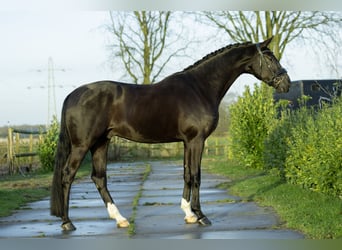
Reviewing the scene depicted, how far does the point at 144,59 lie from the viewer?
2600 centimetres

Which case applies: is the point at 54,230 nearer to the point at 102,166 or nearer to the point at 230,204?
the point at 102,166

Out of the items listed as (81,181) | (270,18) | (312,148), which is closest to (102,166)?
(312,148)

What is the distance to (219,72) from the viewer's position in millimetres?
7621

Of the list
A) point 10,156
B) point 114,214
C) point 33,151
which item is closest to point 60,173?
point 114,214

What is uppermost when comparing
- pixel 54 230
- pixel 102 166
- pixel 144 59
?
pixel 144 59

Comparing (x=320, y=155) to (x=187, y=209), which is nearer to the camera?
(x=187, y=209)

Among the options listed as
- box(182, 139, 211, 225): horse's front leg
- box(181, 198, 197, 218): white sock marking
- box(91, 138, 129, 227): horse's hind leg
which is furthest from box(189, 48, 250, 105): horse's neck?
box(91, 138, 129, 227): horse's hind leg

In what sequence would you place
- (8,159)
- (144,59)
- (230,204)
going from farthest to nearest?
1. (144,59)
2. (8,159)
3. (230,204)

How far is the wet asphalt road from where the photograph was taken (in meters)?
6.34

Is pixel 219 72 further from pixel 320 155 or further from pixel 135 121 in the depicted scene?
pixel 320 155

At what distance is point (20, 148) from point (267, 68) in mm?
12749

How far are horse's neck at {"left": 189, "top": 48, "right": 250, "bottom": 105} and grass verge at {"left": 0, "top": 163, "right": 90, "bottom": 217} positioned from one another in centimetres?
362

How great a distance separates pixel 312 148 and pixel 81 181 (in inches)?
280

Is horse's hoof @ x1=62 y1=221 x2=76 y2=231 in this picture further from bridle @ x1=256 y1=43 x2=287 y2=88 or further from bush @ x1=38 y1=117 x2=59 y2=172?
bush @ x1=38 y1=117 x2=59 y2=172
